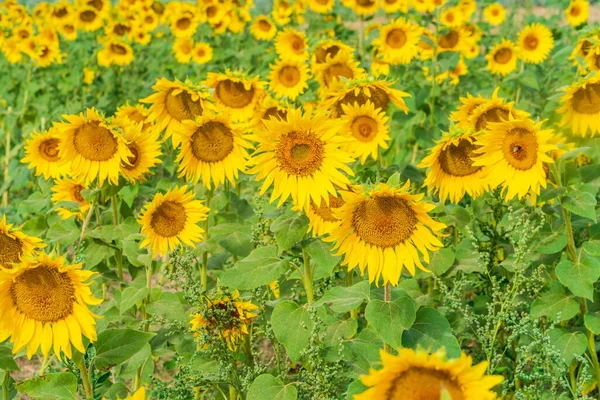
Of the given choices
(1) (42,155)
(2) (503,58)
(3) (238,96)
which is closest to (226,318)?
(3) (238,96)

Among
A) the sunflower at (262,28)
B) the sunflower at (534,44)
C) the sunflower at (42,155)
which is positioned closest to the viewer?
the sunflower at (42,155)

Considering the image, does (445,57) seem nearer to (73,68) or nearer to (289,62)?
(289,62)

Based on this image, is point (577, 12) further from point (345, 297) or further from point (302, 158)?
point (345, 297)

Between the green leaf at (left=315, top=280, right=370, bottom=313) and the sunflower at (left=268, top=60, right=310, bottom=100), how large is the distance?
2.54 meters

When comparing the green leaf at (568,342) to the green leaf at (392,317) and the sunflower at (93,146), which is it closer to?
the green leaf at (392,317)

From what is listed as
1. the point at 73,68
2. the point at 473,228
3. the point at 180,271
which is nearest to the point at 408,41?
the point at 473,228

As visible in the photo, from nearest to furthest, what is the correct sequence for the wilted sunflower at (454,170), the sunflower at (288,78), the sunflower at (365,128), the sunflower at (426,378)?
the sunflower at (426,378) → the wilted sunflower at (454,170) → the sunflower at (365,128) → the sunflower at (288,78)

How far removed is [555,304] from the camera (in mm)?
2586

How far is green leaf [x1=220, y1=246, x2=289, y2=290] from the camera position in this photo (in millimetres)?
2244

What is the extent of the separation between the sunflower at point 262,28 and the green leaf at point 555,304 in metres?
6.50

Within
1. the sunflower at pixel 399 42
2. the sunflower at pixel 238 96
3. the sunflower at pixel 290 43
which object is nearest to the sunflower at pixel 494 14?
the sunflower at pixel 290 43

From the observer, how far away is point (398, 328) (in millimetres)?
1997

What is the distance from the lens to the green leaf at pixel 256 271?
224 centimetres

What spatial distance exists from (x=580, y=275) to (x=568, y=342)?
29 cm
